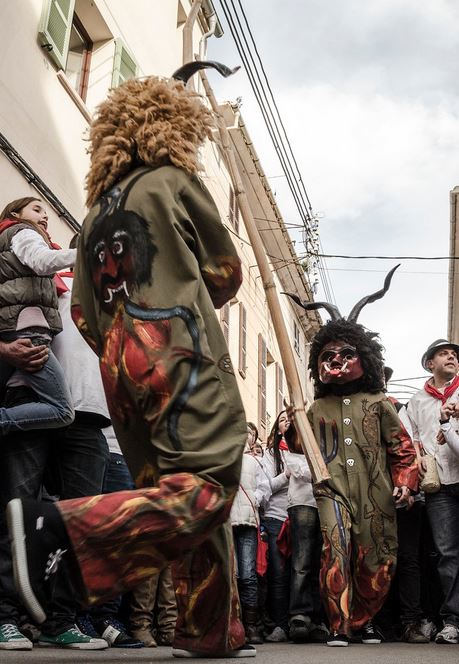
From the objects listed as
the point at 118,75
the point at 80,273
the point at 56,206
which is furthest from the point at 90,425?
the point at 118,75

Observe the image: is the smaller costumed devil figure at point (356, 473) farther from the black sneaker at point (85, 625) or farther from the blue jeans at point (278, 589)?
the black sneaker at point (85, 625)

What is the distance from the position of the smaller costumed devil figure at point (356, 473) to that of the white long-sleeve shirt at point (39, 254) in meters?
2.29

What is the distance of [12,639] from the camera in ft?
10.0

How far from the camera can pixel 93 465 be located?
3691 millimetres

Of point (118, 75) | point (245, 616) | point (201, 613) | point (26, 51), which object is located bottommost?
point (245, 616)

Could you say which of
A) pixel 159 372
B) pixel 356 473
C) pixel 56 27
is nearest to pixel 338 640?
pixel 356 473

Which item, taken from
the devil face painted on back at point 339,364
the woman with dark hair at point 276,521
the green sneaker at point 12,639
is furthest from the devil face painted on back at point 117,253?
the woman with dark hair at point 276,521

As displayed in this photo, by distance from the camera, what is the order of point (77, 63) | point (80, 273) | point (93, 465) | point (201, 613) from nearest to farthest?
point (201, 613) → point (80, 273) → point (93, 465) → point (77, 63)

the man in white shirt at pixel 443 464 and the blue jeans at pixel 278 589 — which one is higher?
the man in white shirt at pixel 443 464

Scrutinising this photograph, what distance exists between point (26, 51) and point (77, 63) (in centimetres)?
240

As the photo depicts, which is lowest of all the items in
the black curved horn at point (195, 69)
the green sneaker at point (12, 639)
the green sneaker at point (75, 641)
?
the green sneaker at point (75, 641)

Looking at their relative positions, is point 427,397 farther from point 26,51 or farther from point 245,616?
point 26,51

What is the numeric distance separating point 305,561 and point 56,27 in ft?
23.4

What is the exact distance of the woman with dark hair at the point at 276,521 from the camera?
584 centimetres
